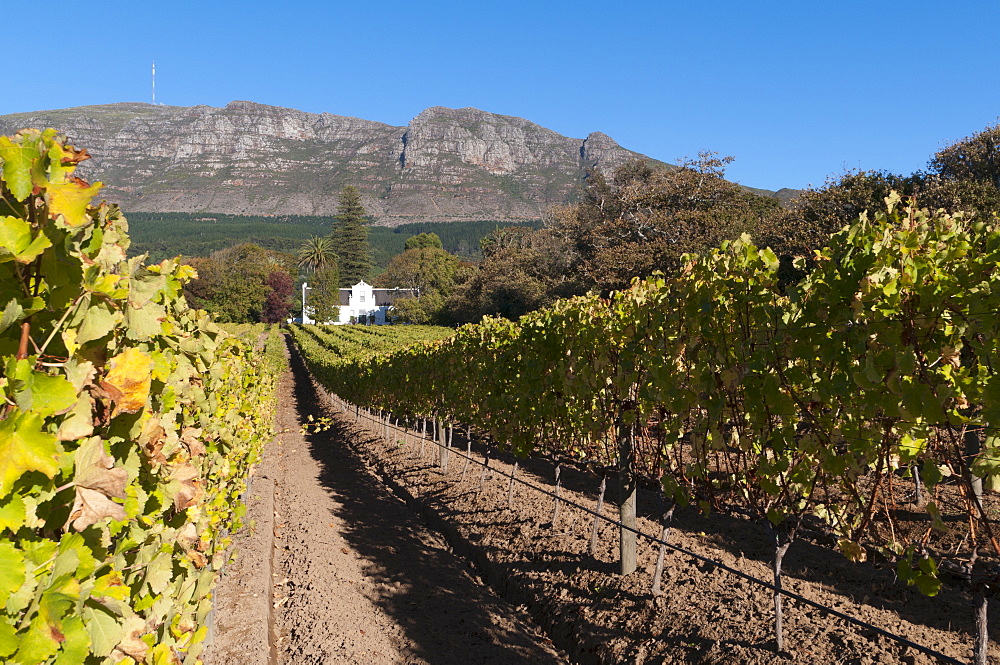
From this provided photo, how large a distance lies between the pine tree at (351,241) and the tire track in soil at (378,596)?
10999cm

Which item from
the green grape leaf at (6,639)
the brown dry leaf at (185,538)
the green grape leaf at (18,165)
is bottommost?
the brown dry leaf at (185,538)

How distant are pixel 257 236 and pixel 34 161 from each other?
194063 millimetres

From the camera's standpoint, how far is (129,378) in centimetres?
173

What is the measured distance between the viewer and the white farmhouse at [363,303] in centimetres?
9844

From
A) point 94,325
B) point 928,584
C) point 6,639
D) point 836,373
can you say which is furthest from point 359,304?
point 6,639

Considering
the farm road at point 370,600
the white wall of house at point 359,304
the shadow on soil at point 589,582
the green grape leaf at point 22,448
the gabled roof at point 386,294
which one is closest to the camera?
the green grape leaf at point 22,448

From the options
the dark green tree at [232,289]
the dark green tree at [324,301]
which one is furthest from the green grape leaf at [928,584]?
the dark green tree at [324,301]

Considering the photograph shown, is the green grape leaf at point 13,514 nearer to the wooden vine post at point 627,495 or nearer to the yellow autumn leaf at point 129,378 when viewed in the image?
the yellow autumn leaf at point 129,378

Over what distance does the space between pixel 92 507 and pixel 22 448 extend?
17.5 inches

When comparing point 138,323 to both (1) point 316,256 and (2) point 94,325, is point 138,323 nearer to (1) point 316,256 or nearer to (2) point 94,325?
(2) point 94,325

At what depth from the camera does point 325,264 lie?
360 ft

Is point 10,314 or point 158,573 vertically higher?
point 10,314

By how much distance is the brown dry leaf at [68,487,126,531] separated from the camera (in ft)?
5.08

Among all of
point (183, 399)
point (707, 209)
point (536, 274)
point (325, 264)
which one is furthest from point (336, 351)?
point (325, 264)
